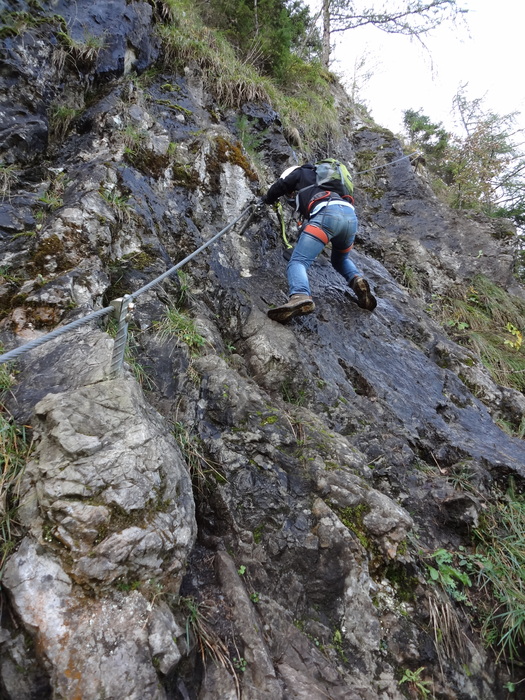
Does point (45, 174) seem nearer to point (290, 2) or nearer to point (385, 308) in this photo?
point (385, 308)

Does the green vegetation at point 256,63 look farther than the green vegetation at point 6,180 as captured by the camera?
Yes

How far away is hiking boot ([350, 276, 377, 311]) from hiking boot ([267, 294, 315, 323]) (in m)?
0.99

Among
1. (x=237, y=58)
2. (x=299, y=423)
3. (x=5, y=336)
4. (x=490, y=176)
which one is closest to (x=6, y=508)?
(x=5, y=336)

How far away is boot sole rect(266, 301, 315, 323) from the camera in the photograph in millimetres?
3621

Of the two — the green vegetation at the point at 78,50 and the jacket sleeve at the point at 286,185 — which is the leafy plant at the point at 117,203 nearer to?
the jacket sleeve at the point at 286,185

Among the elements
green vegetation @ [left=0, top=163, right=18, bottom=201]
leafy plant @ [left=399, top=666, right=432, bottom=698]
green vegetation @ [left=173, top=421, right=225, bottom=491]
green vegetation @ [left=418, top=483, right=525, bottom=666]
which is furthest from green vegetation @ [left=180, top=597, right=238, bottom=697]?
green vegetation @ [left=0, top=163, right=18, bottom=201]

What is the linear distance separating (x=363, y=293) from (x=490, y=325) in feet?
9.38

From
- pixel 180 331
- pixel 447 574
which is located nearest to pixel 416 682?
pixel 447 574

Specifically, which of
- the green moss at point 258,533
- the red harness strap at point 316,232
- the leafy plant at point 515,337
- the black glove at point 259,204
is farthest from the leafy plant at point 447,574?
the leafy plant at point 515,337

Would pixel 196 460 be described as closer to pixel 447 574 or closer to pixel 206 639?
pixel 206 639

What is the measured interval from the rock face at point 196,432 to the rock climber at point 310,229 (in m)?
0.33

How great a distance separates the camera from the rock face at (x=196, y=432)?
158 centimetres

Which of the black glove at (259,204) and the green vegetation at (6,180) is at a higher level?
the black glove at (259,204)

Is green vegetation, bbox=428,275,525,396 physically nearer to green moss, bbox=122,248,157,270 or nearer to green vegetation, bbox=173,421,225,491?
green vegetation, bbox=173,421,225,491
